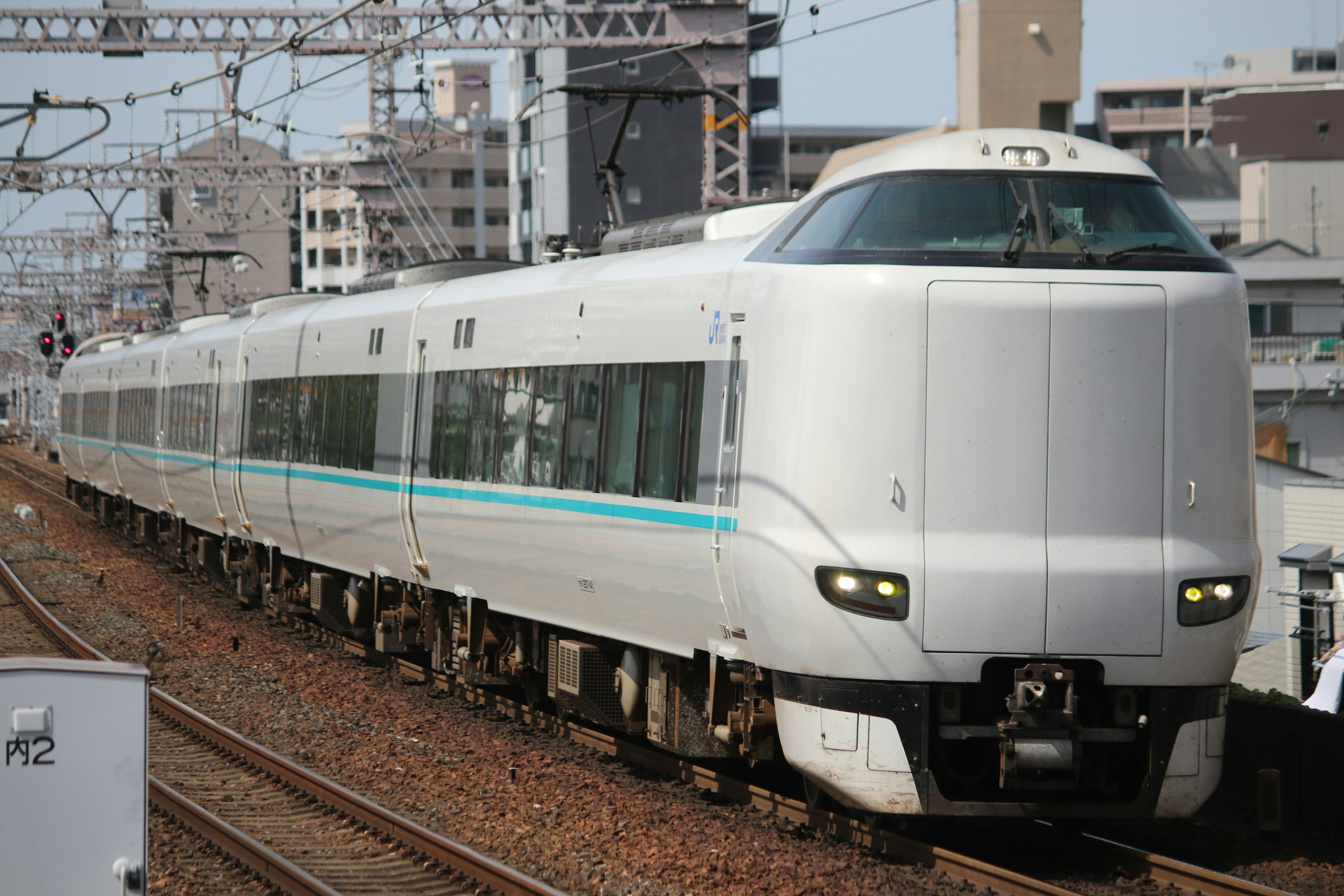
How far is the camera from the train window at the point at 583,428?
955 centimetres

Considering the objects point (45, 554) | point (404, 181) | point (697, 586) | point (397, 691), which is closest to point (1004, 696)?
point (697, 586)

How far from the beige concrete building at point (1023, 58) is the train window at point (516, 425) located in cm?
3344

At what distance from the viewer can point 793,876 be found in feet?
24.2

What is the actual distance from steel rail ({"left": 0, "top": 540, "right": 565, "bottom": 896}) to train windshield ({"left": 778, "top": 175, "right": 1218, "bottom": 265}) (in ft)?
11.1

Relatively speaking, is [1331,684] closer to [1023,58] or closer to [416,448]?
[416,448]

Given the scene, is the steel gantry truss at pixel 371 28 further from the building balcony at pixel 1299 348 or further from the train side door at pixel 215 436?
the building balcony at pixel 1299 348

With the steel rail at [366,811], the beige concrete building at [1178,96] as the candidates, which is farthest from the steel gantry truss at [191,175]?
the beige concrete building at [1178,96]

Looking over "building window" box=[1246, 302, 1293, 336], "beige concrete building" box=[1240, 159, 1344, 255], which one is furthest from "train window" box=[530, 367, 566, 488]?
"beige concrete building" box=[1240, 159, 1344, 255]

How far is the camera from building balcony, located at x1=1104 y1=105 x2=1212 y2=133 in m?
83.3

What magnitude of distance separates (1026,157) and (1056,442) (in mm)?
1529

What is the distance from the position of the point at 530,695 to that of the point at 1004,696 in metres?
5.43

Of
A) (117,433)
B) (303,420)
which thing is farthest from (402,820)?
(117,433)

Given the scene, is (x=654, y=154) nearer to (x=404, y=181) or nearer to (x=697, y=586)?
(x=404, y=181)

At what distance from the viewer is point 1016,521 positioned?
7051 millimetres
